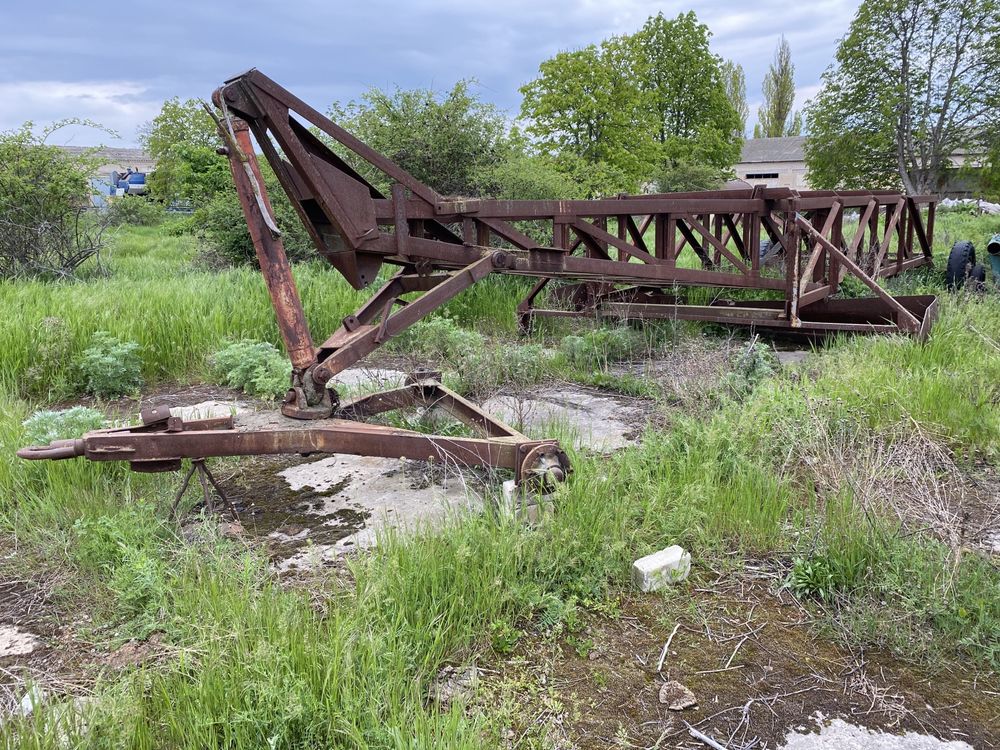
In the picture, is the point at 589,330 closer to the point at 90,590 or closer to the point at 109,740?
the point at 90,590

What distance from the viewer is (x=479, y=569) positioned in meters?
2.70

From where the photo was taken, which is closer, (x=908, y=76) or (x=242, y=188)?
(x=242, y=188)

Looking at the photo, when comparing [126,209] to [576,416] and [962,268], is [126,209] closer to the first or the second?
[576,416]

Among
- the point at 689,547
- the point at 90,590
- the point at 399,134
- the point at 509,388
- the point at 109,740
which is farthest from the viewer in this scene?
the point at 399,134

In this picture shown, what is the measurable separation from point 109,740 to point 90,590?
3.83ft

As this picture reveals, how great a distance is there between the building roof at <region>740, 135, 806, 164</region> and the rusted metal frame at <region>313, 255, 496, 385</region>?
60.7 m

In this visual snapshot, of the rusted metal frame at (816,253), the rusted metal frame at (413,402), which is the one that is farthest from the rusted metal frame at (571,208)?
the rusted metal frame at (413,402)

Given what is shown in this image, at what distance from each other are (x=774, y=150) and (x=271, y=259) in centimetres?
6501

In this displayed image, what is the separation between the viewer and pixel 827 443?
3619 mm

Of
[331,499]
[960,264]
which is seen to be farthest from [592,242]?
[960,264]

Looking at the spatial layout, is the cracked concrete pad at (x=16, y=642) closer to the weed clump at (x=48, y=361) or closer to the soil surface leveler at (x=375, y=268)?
the soil surface leveler at (x=375, y=268)

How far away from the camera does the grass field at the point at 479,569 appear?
2023 millimetres

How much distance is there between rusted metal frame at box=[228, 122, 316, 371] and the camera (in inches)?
139

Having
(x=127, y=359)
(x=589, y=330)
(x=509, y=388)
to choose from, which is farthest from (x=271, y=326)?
(x=589, y=330)
